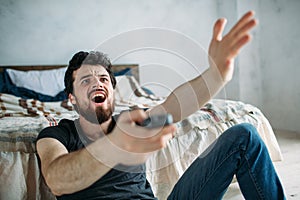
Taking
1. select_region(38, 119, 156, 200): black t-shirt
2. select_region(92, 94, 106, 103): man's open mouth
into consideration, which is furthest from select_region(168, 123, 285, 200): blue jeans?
select_region(92, 94, 106, 103): man's open mouth

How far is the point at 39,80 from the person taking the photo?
3.35m

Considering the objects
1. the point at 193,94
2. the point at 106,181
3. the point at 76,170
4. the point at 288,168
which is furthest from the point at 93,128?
the point at 288,168

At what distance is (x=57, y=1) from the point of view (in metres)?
3.72

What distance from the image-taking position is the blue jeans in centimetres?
Answer: 128

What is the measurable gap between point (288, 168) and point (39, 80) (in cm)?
219

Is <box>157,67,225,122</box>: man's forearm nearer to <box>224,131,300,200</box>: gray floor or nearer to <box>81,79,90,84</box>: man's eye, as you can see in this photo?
<box>81,79,90,84</box>: man's eye

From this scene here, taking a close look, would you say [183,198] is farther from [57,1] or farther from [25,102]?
[57,1]

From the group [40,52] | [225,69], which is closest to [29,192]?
[225,69]

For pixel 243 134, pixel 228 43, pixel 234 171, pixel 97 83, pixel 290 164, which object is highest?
pixel 228 43

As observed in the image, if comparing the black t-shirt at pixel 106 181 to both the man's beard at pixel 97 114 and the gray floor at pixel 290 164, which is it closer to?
the man's beard at pixel 97 114

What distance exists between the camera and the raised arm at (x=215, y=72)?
999 millimetres

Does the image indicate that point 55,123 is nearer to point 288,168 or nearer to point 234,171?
point 234,171

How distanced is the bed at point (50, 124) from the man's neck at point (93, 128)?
50 centimetres

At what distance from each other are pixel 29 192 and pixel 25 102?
1157 millimetres
